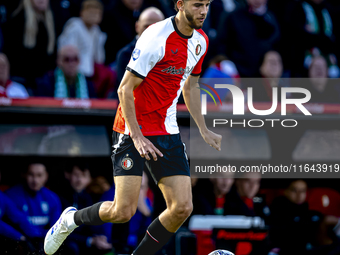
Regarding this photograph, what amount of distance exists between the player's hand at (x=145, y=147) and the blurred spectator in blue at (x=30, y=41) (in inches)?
129

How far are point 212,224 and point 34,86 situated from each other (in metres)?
2.88

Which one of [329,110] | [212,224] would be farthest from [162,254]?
[329,110]

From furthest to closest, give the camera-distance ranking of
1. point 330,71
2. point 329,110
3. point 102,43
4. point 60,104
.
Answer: point 330,71 < point 102,43 < point 329,110 < point 60,104

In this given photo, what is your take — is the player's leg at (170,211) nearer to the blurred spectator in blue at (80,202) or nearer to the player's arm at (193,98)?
the player's arm at (193,98)

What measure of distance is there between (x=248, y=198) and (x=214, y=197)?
0.40 meters

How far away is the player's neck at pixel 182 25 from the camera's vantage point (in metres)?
3.97

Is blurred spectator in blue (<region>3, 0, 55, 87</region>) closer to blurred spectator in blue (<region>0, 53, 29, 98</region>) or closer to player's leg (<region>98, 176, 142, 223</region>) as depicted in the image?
blurred spectator in blue (<region>0, 53, 29, 98</region>)

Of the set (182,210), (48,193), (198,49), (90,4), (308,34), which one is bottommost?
(48,193)

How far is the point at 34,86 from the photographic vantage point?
6605 mm

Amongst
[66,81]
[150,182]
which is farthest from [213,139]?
[66,81]

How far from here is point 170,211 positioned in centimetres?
402

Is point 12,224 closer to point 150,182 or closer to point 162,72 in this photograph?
point 150,182

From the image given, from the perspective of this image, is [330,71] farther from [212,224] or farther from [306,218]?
[212,224]

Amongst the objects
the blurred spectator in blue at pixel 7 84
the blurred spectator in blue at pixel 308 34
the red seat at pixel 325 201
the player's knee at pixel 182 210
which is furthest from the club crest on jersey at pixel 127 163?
the blurred spectator in blue at pixel 308 34
